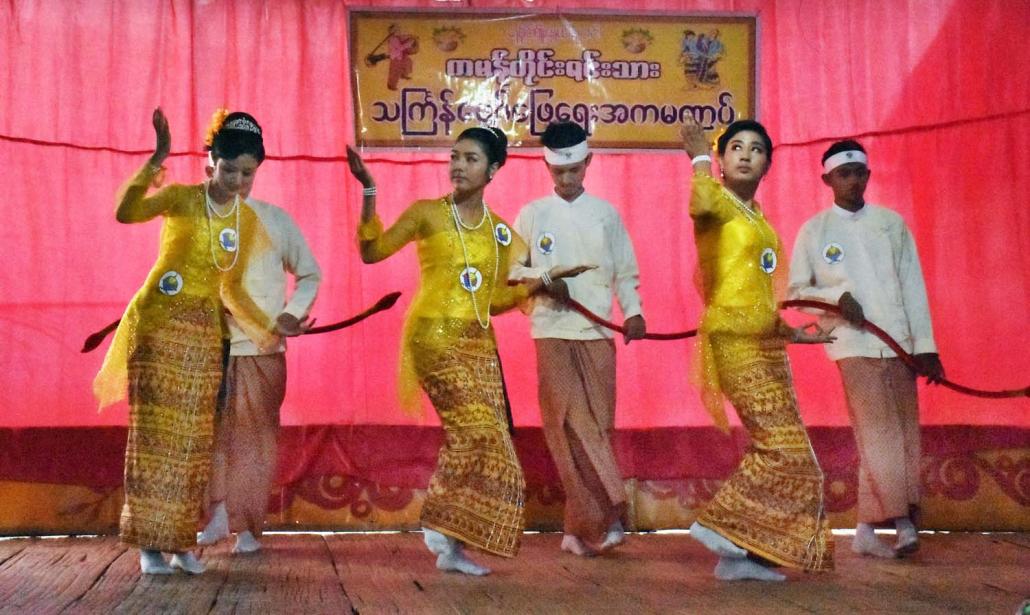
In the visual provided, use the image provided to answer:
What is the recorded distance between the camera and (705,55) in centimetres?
610

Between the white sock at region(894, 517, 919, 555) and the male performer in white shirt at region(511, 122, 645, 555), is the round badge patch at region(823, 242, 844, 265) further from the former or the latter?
the white sock at region(894, 517, 919, 555)

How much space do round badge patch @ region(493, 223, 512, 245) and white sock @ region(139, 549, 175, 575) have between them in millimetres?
1587

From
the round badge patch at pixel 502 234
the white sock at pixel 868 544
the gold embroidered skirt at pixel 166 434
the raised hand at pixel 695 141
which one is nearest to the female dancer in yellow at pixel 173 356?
the gold embroidered skirt at pixel 166 434

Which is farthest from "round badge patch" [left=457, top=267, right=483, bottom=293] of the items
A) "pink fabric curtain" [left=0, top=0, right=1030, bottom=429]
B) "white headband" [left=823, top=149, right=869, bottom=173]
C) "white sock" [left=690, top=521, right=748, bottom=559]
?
"white headband" [left=823, top=149, right=869, bottom=173]

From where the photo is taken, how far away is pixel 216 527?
5590 millimetres

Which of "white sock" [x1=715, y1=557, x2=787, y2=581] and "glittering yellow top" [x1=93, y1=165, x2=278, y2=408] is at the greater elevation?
"glittering yellow top" [x1=93, y1=165, x2=278, y2=408]

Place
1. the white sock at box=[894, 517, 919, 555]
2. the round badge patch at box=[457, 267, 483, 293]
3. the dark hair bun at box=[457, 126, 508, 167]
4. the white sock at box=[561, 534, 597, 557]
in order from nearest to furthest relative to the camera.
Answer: the round badge patch at box=[457, 267, 483, 293] < the dark hair bun at box=[457, 126, 508, 167] < the white sock at box=[894, 517, 919, 555] < the white sock at box=[561, 534, 597, 557]

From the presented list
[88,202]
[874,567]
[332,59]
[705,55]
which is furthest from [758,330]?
[88,202]

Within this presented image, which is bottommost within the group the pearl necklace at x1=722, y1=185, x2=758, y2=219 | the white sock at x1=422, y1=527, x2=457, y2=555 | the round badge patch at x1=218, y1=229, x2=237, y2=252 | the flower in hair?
the white sock at x1=422, y1=527, x2=457, y2=555

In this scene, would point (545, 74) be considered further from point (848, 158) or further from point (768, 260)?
point (768, 260)

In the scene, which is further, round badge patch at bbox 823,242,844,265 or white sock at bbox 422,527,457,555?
round badge patch at bbox 823,242,844,265

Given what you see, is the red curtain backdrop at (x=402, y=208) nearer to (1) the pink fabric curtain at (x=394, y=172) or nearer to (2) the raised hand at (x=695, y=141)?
(1) the pink fabric curtain at (x=394, y=172)

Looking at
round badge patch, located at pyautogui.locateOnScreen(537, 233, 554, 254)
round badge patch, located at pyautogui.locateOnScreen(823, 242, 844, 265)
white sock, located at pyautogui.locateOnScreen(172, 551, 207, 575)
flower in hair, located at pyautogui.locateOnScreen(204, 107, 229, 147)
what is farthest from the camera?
round badge patch, located at pyautogui.locateOnScreen(537, 233, 554, 254)

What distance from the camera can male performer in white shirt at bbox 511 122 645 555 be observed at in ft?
18.2
